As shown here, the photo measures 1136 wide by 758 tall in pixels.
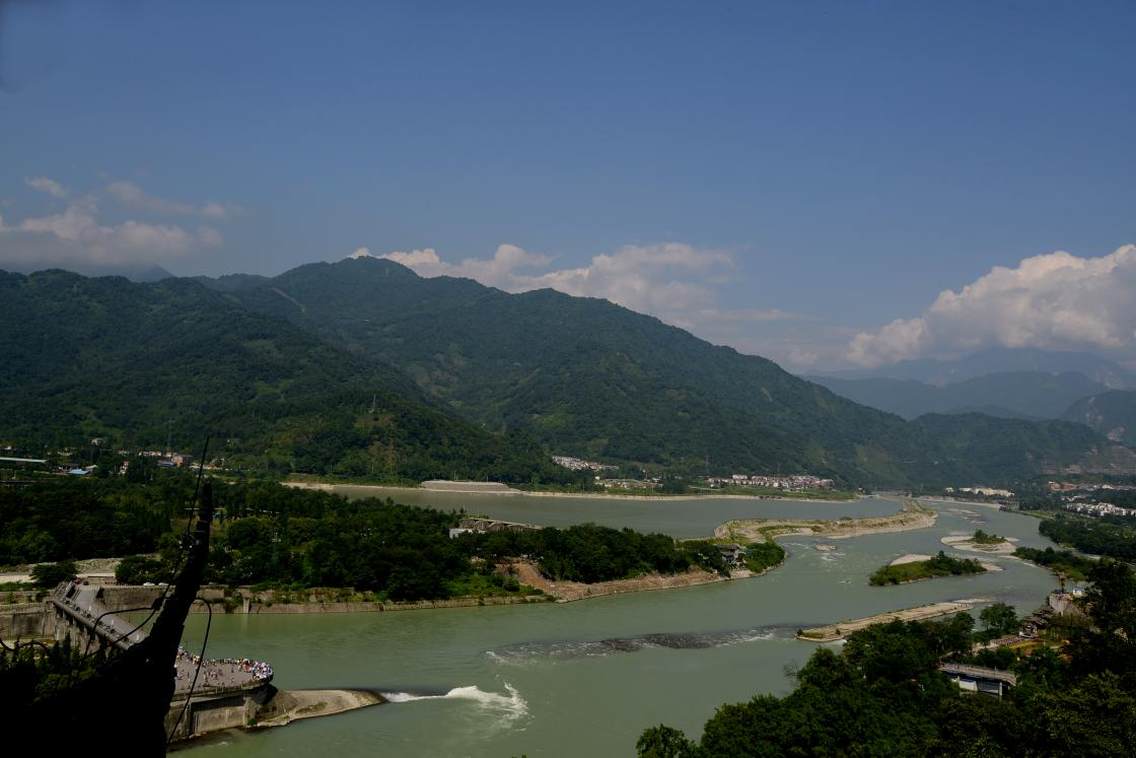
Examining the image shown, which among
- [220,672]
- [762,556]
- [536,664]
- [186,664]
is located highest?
[186,664]

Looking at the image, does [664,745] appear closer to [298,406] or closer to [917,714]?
[917,714]

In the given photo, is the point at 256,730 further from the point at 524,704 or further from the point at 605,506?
the point at 605,506

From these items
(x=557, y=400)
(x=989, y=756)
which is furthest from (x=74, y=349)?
(x=989, y=756)

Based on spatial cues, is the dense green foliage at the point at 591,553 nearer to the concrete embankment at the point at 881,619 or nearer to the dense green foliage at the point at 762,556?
the dense green foliage at the point at 762,556

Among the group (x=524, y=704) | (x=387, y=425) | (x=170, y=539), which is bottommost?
(x=524, y=704)

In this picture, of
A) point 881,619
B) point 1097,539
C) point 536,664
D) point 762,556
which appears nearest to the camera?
point 536,664

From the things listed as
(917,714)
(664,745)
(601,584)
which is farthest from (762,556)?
(664,745)

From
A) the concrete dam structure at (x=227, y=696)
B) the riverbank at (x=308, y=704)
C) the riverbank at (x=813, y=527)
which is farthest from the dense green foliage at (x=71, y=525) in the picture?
the riverbank at (x=813, y=527)
